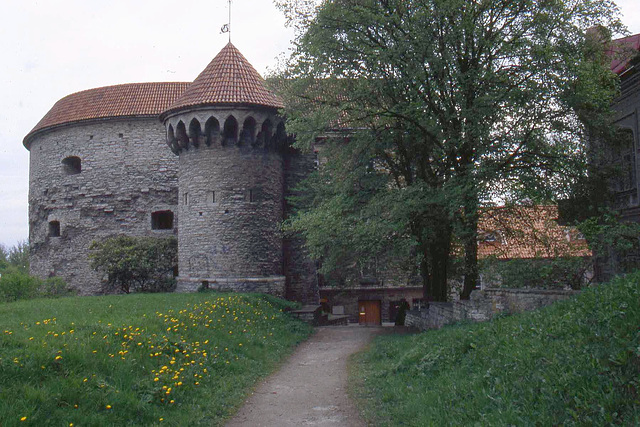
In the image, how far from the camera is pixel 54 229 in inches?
1083

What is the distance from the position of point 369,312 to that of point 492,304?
17095 millimetres

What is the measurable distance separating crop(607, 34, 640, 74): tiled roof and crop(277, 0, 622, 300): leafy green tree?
15.9 inches

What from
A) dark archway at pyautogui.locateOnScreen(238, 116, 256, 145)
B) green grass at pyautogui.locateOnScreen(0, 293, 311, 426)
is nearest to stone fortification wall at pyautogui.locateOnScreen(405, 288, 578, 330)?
green grass at pyautogui.locateOnScreen(0, 293, 311, 426)

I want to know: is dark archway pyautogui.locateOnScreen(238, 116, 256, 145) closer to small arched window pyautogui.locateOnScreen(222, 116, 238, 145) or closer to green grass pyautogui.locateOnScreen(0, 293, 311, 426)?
small arched window pyautogui.locateOnScreen(222, 116, 238, 145)

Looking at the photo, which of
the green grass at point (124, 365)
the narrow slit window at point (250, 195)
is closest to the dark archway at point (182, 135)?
the narrow slit window at point (250, 195)

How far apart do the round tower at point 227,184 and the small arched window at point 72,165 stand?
958cm

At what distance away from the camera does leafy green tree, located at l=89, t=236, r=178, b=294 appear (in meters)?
21.1

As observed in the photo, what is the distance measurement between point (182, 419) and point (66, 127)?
2478 centimetres

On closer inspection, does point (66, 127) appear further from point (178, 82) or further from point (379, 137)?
point (379, 137)

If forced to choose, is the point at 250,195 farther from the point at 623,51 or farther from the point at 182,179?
the point at 623,51

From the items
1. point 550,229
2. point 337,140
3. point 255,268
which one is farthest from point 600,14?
point 255,268

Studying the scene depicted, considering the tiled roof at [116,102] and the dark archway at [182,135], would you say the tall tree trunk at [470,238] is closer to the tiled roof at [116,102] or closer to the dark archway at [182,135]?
the dark archway at [182,135]

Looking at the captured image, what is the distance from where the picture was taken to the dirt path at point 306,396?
6.24 m

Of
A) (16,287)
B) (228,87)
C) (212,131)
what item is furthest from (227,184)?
(16,287)
